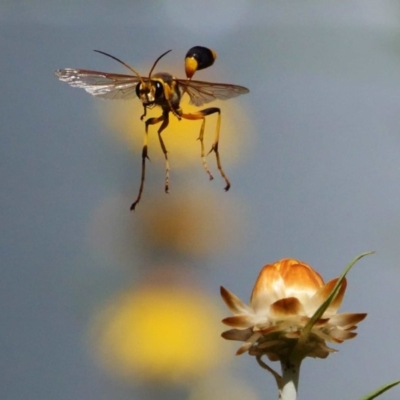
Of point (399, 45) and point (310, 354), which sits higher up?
point (399, 45)

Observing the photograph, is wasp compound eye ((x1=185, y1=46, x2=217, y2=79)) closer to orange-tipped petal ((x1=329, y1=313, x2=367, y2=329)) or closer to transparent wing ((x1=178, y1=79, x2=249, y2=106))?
transparent wing ((x1=178, y1=79, x2=249, y2=106))

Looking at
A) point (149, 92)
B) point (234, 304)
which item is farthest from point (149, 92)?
point (234, 304)

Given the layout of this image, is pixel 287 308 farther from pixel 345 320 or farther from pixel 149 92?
pixel 149 92

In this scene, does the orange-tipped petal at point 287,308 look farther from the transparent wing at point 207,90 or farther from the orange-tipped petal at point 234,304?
the transparent wing at point 207,90

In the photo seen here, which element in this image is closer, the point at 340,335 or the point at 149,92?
the point at 340,335

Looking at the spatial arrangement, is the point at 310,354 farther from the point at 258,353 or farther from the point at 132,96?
the point at 132,96

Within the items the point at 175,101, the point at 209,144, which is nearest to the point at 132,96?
the point at 175,101
